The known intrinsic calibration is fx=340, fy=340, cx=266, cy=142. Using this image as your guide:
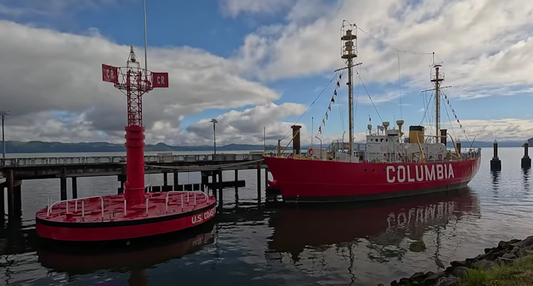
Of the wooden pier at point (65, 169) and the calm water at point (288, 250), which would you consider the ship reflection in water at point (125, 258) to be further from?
the wooden pier at point (65, 169)

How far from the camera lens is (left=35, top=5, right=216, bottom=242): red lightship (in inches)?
571

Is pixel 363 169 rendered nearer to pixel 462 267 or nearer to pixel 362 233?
pixel 362 233

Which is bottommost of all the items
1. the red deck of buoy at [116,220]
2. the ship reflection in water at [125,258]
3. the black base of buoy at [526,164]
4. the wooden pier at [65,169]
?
the black base of buoy at [526,164]

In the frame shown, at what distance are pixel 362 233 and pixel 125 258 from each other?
38.7 feet

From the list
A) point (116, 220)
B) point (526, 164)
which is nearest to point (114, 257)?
point (116, 220)

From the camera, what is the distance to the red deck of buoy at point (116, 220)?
1445 centimetres

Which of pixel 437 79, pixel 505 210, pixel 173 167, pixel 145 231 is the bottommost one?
pixel 505 210

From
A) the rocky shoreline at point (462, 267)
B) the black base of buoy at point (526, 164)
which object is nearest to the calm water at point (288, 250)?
the rocky shoreline at point (462, 267)

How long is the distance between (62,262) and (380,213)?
1899 cm

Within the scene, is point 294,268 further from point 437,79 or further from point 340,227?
point 437,79

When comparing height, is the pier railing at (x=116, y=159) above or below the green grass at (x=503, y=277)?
above

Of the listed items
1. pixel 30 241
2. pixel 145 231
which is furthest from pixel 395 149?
pixel 30 241

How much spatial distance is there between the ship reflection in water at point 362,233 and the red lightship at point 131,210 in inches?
187

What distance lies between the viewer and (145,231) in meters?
15.1
